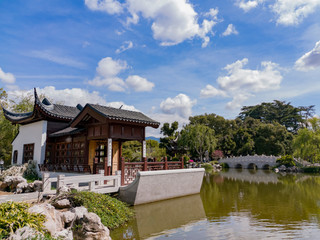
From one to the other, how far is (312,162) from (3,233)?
3388 centimetres

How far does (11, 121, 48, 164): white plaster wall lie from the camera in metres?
14.4

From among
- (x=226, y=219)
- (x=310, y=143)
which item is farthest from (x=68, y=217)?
(x=310, y=143)

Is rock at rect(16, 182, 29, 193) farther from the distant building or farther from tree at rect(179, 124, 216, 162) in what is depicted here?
tree at rect(179, 124, 216, 162)

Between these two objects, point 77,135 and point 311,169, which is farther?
point 311,169

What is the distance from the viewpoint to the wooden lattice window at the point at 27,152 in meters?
15.6

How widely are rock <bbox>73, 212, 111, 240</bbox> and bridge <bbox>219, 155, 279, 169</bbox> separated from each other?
110 ft

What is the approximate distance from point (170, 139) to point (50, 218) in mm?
30785

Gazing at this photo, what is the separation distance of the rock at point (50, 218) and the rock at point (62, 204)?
1.23m

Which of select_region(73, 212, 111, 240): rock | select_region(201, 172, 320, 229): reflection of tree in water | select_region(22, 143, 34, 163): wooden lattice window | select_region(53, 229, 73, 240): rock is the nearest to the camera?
select_region(53, 229, 73, 240): rock

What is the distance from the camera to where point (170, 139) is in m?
35.6

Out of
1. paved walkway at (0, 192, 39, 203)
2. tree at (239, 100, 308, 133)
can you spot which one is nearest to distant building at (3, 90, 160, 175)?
paved walkway at (0, 192, 39, 203)

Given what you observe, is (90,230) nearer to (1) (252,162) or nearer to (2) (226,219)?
(2) (226,219)

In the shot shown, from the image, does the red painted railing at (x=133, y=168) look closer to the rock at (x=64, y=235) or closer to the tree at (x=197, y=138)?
the rock at (x=64, y=235)

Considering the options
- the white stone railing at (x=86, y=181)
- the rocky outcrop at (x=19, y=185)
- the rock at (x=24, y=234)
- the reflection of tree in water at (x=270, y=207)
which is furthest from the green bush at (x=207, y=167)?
the rock at (x=24, y=234)
